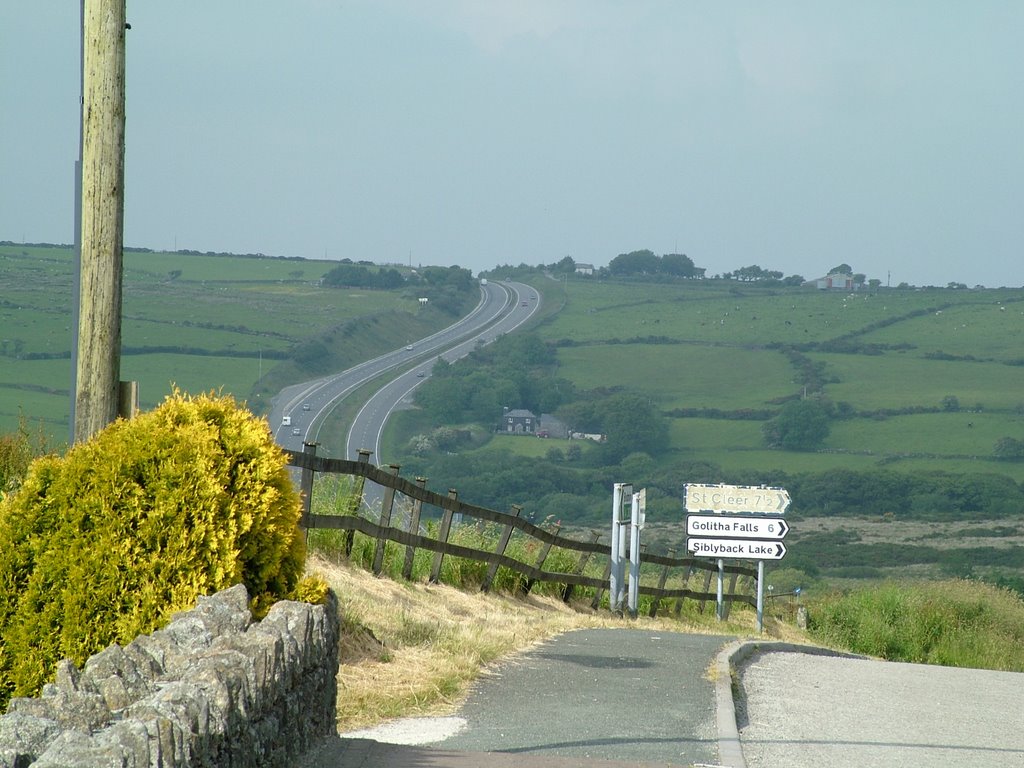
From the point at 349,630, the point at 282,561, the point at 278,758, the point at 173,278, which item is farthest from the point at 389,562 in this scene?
the point at 173,278

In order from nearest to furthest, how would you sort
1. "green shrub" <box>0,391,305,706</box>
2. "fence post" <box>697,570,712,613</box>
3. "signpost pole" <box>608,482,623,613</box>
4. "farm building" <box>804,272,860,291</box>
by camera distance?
"green shrub" <box>0,391,305,706</box> → "signpost pole" <box>608,482,623,613</box> → "fence post" <box>697,570,712,613</box> → "farm building" <box>804,272,860,291</box>

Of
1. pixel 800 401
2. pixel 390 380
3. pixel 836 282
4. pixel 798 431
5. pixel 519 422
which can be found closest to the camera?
pixel 390 380

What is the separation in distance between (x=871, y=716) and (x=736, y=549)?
36.1ft

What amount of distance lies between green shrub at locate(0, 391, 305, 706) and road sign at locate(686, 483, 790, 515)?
15.7 metres

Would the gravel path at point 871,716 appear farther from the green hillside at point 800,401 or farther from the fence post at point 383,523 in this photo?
the green hillside at point 800,401

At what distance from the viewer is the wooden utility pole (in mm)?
7301

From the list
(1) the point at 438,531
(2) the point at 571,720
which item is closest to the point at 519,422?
(1) the point at 438,531

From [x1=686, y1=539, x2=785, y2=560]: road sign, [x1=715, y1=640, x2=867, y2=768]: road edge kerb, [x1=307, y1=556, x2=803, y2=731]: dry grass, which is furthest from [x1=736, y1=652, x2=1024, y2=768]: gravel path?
[x1=686, y1=539, x2=785, y2=560]: road sign

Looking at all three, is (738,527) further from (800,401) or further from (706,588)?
(800,401)

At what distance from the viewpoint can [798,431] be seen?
10231cm

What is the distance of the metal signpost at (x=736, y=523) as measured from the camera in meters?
21.0

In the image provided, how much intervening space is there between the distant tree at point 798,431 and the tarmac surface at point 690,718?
90579 mm

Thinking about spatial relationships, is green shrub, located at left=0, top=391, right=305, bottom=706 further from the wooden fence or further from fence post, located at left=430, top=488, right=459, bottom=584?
fence post, located at left=430, top=488, right=459, bottom=584

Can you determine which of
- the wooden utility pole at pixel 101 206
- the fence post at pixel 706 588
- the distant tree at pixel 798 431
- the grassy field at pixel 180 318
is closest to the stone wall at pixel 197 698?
the wooden utility pole at pixel 101 206
